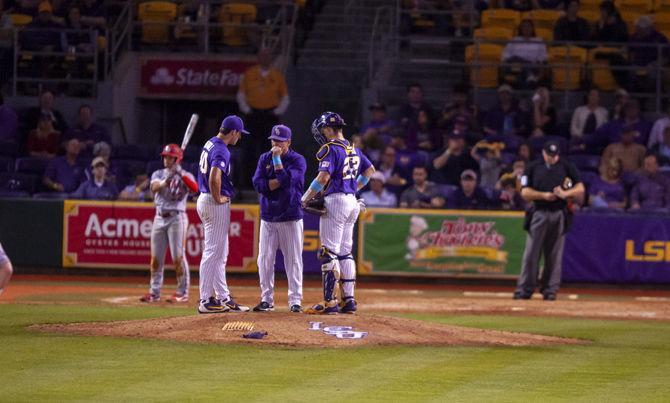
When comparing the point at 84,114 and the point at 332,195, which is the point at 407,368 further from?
the point at 84,114

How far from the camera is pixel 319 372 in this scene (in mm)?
10719

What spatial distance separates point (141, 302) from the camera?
17250mm

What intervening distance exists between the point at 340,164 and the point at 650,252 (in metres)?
9.89

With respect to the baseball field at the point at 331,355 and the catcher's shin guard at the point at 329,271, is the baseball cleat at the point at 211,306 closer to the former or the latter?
the baseball field at the point at 331,355

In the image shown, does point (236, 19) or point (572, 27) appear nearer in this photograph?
point (572, 27)

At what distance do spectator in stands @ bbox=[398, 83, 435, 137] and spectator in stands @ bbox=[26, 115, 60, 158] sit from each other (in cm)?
635

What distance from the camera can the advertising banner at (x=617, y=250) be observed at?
21.7 m

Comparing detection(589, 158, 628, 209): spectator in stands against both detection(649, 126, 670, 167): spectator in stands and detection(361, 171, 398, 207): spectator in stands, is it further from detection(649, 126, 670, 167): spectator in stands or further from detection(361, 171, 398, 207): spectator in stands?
detection(361, 171, 398, 207): spectator in stands

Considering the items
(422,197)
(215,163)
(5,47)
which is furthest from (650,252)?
(5,47)

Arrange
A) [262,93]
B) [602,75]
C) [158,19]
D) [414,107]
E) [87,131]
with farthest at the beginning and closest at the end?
[158,19]
[602,75]
[262,93]
[414,107]
[87,131]

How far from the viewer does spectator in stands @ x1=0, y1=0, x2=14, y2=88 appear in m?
25.9

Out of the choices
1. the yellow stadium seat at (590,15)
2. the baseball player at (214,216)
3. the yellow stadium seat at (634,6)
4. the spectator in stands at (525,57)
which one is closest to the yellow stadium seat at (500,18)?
the spectator in stands at (525,57)

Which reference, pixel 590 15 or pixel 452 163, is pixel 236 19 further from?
pixel 590 15

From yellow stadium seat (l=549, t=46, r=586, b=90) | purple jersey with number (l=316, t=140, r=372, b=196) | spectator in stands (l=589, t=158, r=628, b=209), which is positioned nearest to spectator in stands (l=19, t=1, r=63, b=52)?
yellow stadium seat (l=549, t=46, r=586, b=90)
